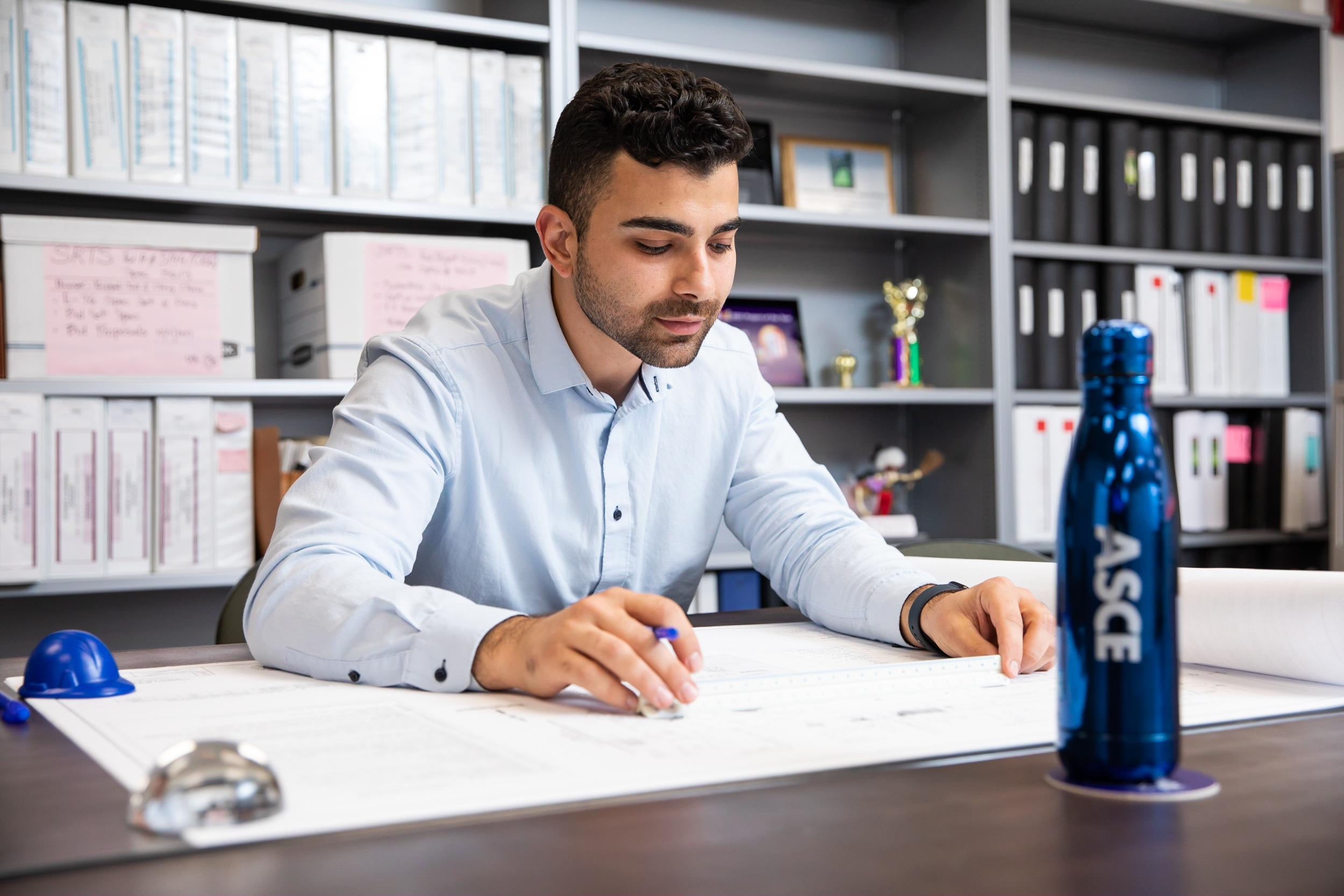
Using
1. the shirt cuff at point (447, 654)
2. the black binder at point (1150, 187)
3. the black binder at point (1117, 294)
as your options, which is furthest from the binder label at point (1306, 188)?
the shirt cuff at point (447, 654)

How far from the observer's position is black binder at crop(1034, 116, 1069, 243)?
2.69 meters

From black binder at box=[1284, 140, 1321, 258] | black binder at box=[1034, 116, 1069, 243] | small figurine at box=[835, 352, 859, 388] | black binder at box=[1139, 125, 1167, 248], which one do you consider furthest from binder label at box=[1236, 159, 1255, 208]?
small figurine at box=[835, 352, 859, 388]

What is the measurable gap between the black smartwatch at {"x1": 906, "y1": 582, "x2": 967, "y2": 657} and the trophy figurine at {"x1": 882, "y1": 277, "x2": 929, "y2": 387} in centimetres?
173

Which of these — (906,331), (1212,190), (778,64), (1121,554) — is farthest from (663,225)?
(1212,190)

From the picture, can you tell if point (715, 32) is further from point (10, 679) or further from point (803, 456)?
point (10, 679)

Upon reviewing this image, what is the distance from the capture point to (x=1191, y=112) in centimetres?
282

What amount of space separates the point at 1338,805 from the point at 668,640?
382 mm

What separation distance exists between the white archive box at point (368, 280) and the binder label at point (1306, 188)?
198 cm

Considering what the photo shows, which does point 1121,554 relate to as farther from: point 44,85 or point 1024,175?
point 1024,175

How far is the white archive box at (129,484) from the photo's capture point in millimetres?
1984

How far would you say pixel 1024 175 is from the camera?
8.77 ft

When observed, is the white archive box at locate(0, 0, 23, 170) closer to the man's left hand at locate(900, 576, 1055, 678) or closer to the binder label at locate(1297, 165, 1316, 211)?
the man's left hand at locate(900, 576, 1055, 678)

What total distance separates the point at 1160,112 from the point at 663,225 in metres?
2.04

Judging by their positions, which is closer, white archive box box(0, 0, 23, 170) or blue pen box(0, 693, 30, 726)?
blue pen box(0, 693, 30, 726)
